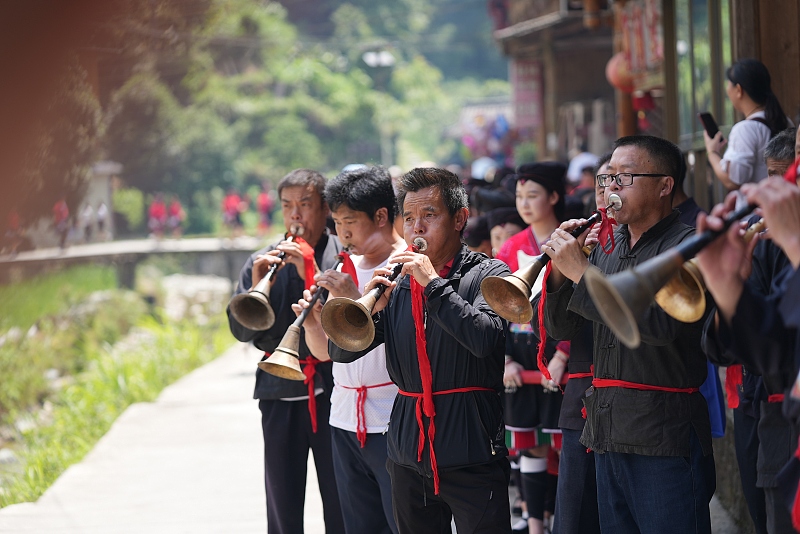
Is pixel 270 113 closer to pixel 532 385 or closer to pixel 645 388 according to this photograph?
pixel 532 385

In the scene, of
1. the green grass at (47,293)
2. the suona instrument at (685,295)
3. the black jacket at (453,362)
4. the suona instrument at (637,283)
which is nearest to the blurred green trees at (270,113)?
the green grass at (47,293)

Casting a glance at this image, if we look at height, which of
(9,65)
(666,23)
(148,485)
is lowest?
(148,485)

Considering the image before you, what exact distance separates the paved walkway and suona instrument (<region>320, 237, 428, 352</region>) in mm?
2668

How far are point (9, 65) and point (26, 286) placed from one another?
13.3 m

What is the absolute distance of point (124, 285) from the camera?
28.0 metres

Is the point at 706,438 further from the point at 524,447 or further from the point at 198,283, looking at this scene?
the point at 198,283

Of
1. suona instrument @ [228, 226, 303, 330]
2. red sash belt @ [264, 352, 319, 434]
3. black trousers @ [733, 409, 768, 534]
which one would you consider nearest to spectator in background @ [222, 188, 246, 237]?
red sash belt @ [264, 352, 319, 434]

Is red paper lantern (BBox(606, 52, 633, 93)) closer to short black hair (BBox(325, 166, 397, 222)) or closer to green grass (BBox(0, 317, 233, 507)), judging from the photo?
short black hair (BBox(325, 166, 397, 222))

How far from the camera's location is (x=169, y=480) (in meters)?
7.41

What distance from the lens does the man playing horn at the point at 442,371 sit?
3479 mm

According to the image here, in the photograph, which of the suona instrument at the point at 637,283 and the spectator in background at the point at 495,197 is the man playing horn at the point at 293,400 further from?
the suona instrument at the point at 637,283

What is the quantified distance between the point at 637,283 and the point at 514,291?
0.98 m

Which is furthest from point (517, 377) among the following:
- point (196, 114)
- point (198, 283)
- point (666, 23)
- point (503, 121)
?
point (196, 114)

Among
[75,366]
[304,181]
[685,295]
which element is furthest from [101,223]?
[685,295]
